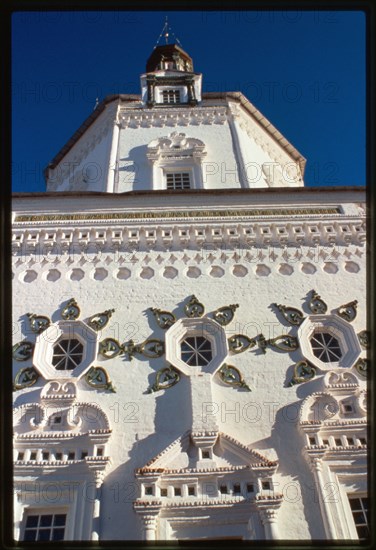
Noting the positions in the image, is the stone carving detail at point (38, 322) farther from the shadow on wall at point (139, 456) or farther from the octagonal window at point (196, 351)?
the octagonal window at point (196, 351)

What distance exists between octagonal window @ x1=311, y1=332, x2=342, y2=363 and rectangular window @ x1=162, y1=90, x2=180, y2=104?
35.1 feet

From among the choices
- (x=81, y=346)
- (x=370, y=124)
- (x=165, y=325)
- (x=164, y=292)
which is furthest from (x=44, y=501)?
(x=370, y=124)

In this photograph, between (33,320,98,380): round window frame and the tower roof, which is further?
the tower roof

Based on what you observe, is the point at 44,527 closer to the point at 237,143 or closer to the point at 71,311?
the point at 71,311

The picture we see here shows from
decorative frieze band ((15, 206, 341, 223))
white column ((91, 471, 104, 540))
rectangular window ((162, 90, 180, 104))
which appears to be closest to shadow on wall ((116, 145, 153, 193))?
decorative frieze band ((15, 206, 341, 223))

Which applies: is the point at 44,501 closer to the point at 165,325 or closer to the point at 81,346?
the point at 81,346

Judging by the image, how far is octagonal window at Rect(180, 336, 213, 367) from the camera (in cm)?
1075

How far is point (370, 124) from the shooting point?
20.6 feet

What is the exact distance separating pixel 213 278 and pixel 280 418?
10.4ft

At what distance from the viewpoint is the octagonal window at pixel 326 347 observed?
10836mm

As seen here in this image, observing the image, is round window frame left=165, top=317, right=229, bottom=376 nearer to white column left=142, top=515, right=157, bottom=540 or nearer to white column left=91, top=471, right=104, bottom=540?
white column left=91, top=471, right=104, bottom=540

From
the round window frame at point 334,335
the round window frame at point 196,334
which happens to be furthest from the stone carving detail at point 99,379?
the round window frame at point 334,335

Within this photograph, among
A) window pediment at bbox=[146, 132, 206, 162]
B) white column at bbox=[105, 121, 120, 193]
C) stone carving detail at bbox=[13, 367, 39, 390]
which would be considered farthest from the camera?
window pediment at bbox=[146, 132, 206, 162]

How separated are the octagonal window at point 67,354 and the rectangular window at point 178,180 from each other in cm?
625
